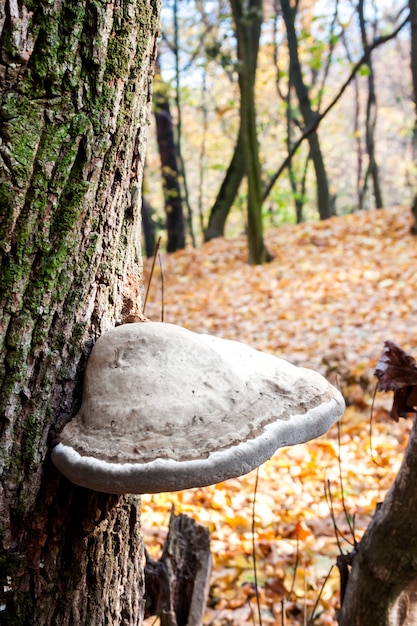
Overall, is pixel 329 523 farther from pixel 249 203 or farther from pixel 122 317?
pixel 249 203

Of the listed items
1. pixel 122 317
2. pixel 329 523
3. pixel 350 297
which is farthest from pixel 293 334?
pixel 122 317

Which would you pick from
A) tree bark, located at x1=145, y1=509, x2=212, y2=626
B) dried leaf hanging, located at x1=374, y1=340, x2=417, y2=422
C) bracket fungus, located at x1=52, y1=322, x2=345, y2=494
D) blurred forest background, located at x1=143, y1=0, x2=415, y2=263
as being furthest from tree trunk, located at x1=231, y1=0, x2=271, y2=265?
bracket fungus, located at x1=52, y1=322, x2=345, y2=494

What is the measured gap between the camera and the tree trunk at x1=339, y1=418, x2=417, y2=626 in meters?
1.77

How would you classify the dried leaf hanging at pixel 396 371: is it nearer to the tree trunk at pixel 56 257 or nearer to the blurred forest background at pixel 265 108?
the tree trunk at pixel 56 257

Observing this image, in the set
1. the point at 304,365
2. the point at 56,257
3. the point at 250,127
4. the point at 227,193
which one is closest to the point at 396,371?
the point at 56,257

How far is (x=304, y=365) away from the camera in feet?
19.0

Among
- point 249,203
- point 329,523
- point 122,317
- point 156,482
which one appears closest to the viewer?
point 156,482

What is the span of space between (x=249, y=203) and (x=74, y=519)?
927cm

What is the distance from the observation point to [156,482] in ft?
3.19

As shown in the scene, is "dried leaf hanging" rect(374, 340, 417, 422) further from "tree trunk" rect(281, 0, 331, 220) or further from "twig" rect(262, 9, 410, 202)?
"tree trunk" rect(281, 0, 331, 220)

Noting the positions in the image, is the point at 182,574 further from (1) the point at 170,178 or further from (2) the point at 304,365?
(1) the point at 170,178

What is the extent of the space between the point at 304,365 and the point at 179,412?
4830 mm

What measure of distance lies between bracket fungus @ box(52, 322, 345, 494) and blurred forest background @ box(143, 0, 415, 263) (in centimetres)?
886

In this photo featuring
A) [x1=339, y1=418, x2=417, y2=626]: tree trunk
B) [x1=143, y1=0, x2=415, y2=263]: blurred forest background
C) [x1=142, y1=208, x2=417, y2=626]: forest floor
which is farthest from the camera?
[x1=143, y1=0, x2=415, y2=263]: blurred forest background
